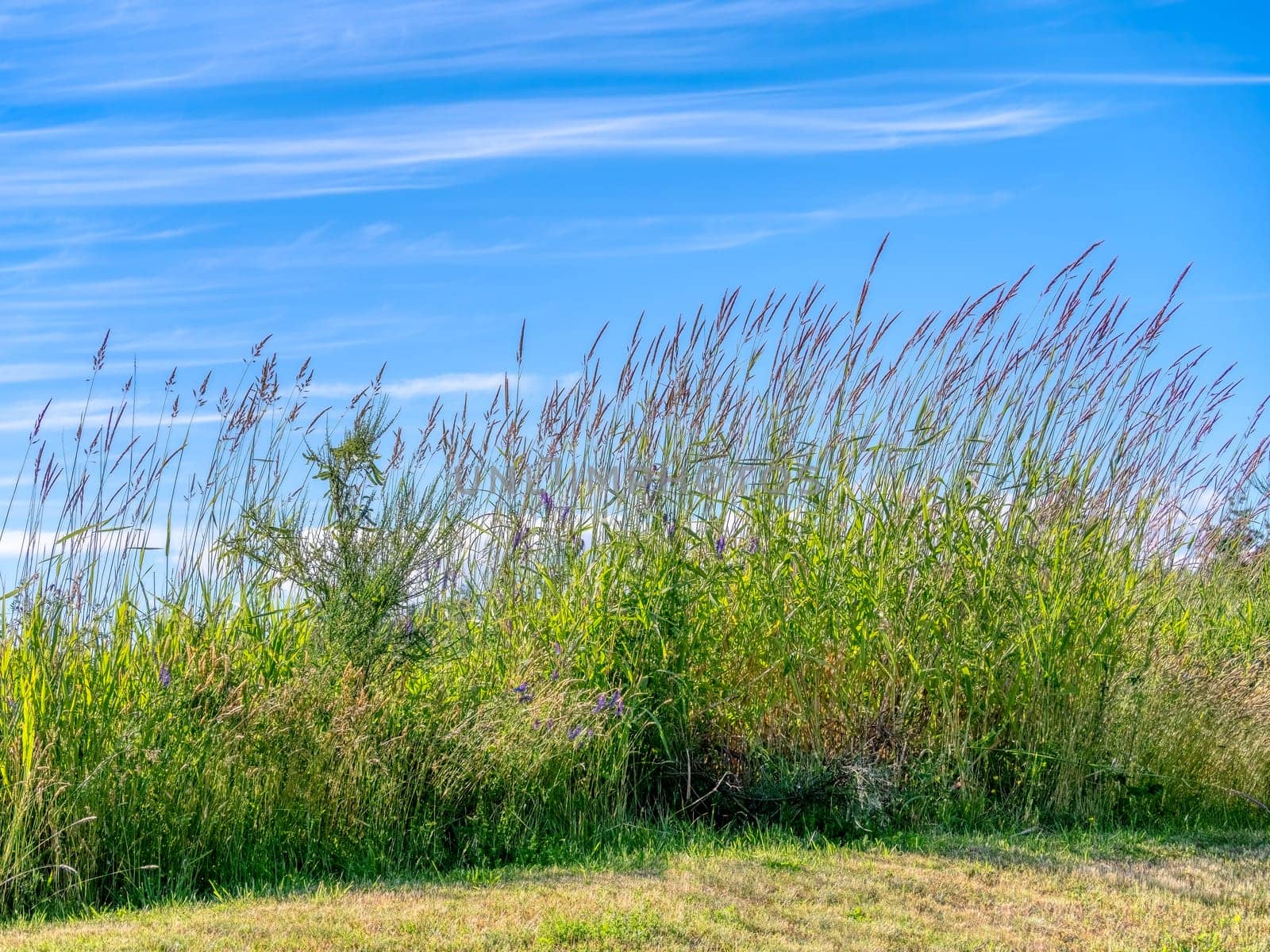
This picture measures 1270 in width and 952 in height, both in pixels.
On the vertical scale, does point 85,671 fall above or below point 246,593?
below

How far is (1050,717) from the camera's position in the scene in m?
5.44

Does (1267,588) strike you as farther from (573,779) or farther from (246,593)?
(246,593)

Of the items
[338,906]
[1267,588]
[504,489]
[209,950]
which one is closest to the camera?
[209,950]

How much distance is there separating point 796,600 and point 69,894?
3.35 meters

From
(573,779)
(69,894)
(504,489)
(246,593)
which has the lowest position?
(69,894)

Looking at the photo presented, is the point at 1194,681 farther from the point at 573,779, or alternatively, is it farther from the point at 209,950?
the point at 209,950

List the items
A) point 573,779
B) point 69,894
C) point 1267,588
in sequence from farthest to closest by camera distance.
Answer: point 1267,588, point 573,779, point 69,894

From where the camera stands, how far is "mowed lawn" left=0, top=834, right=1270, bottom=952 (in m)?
3.59

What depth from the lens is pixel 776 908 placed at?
394cm

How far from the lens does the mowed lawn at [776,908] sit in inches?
141

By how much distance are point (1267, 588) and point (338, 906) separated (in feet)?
24.9

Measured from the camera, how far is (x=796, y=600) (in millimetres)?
5469

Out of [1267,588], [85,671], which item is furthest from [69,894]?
[1267,588]

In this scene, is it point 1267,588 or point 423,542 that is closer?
point 423,542
